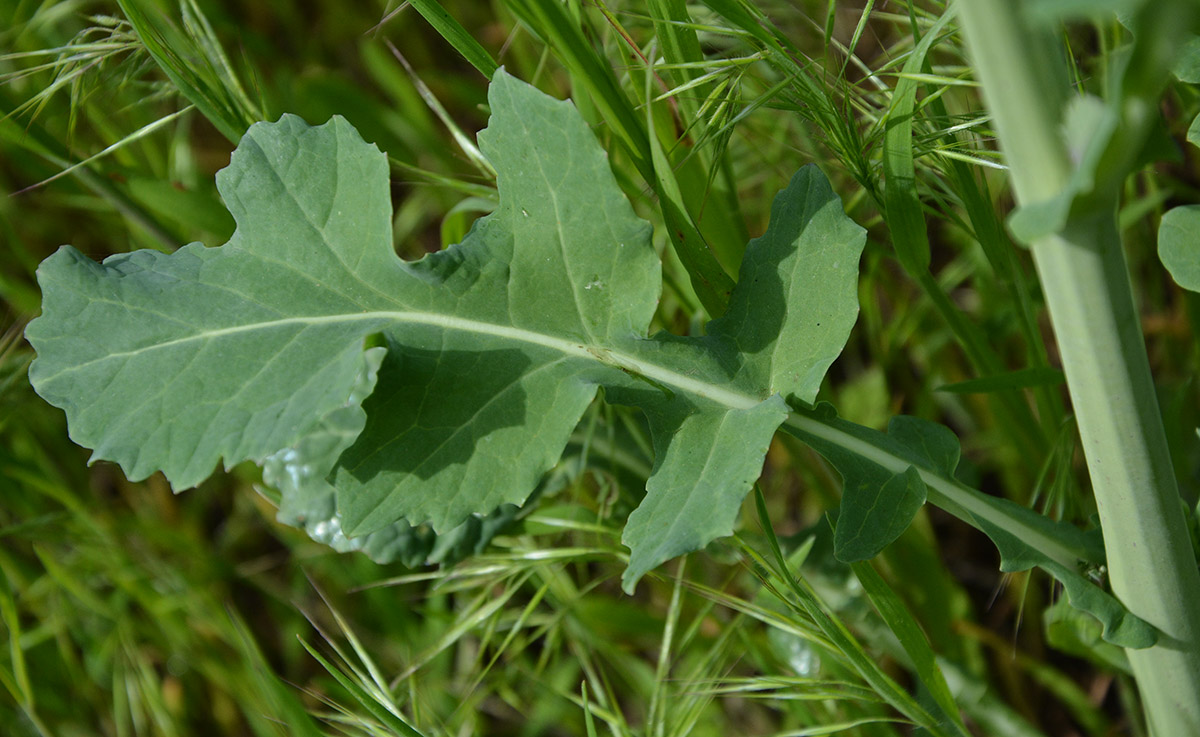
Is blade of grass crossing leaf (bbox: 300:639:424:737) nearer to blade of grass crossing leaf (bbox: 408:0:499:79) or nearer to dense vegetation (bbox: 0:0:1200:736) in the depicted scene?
dense vegetation (bbox: 0:0:1200:736)

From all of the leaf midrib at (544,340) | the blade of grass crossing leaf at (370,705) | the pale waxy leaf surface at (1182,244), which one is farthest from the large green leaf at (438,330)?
the pale waxy leaf surface at (1182,244)

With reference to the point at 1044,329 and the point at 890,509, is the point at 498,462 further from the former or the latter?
the point at 1044,329

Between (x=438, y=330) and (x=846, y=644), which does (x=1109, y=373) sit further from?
(x=438, y=330)

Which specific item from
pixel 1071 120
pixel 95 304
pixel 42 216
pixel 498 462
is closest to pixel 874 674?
pixel 498 462

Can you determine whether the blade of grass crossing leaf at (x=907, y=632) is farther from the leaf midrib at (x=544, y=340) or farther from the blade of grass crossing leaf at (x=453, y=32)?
the blade of grass crossing leaf at (x=453, y=32)

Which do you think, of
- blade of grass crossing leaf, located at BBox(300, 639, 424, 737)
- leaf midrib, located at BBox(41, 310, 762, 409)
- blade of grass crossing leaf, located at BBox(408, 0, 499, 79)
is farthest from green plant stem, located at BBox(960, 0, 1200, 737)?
blade of grass crossing leaf, located at BBox(300, 639, 424, 737)

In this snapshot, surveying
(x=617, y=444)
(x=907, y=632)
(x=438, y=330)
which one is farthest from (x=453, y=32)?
(x=907, y=632)
